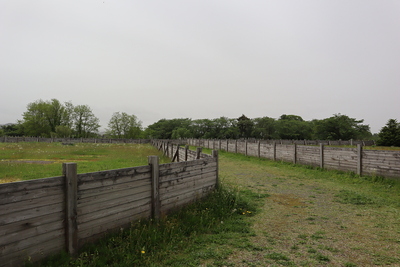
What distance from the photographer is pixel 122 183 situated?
4.02 metres

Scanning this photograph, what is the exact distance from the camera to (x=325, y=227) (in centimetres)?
503

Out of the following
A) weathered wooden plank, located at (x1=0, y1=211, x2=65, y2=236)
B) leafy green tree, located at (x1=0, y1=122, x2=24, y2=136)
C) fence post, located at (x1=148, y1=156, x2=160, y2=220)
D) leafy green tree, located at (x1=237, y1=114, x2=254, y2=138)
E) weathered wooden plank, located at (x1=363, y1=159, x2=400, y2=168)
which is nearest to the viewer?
weathered wooden plank, located at (x1=0, y1=211, x2=65, y2=236)

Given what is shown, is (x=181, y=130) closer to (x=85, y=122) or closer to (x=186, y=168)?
(x=85, y=122)

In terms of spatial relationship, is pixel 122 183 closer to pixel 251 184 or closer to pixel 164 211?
pixel 164 211

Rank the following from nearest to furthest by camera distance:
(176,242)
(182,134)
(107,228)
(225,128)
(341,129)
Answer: (107,228) → (176,242) → (341,129) → (182,134) → (225,128)

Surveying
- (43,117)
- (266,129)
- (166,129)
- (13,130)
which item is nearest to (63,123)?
(43,117)

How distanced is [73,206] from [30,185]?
24.7 inches

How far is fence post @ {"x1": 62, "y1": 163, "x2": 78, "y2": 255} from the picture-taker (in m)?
3.21

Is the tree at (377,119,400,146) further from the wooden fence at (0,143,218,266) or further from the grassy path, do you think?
the wooden fence at (0,143,218,266)

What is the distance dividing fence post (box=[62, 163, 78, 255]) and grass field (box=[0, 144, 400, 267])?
165 millimetres

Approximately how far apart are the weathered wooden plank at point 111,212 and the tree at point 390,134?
44766mm

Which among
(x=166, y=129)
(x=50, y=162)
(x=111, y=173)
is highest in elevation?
(x=166, y=129)

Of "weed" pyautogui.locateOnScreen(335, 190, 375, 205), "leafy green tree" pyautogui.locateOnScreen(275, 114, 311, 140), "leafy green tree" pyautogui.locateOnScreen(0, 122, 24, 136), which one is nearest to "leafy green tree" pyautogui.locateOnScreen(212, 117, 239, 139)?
"leafy green tree" pyautogui.locateOnScreen(275, 114, 311, 140)

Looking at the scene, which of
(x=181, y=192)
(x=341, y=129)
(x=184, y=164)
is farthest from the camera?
(x=341, y=129)
